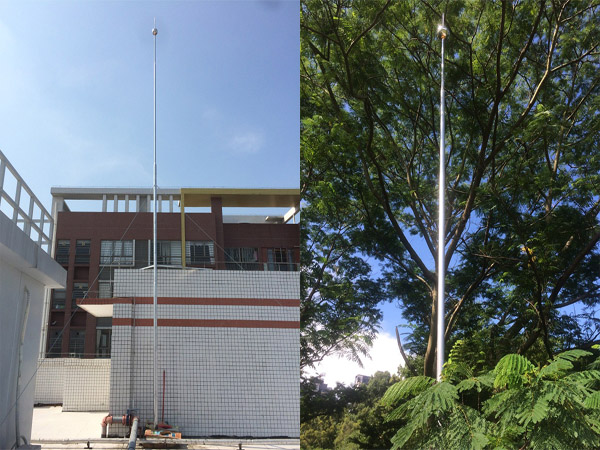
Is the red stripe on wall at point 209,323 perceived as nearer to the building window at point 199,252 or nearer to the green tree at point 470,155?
the building window at point 199,252

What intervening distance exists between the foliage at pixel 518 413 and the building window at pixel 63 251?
11.9 ft

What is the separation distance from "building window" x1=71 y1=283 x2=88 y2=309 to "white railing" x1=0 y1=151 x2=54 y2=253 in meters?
0.45

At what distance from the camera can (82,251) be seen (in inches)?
216

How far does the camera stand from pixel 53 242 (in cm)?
520

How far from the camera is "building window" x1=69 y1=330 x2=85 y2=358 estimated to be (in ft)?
17.1

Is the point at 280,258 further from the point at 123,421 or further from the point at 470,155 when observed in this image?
the point at 470,155

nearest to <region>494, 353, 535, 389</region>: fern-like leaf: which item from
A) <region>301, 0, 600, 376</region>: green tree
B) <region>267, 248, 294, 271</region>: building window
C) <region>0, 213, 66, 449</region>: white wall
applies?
<region>301, 0, 600, 376</region>: green tree

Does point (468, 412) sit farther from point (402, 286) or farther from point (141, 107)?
point (141, 107)

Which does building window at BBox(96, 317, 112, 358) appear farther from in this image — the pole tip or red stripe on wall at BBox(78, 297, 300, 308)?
the pole tip

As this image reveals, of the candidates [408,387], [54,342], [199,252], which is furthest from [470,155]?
[54,342]

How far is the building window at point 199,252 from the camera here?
623 cm

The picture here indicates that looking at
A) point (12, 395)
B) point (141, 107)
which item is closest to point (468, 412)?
point (12, 395)

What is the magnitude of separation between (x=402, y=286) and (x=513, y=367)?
4.99 ft

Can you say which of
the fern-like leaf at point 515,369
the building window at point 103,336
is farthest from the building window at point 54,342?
the fern-like leaf at point 515,369
